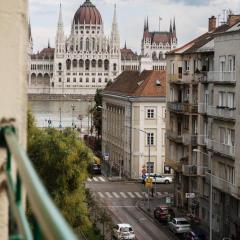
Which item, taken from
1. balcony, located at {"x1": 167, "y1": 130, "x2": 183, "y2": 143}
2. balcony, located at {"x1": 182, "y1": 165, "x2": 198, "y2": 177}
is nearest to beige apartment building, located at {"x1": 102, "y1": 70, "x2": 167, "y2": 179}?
balcony, located at {"x1": 167, "y1": 130, "x2": 183, "y2": 143}

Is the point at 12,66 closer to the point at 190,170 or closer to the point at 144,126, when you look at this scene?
the point at 190,170

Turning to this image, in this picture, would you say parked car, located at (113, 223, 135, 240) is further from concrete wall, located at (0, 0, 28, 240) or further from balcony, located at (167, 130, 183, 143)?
concrete wall, located at (0, 0, 28, 240)

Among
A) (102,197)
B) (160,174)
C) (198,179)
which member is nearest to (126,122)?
(160,174)

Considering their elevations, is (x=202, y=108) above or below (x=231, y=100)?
below

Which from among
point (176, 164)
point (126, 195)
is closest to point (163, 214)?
point (176, 164)

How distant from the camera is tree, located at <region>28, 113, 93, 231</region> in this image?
968 inches

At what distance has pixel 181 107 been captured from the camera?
1633 inches

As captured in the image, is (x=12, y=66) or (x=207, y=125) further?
(x=207, y=125)

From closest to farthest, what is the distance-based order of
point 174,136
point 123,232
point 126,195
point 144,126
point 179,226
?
point 123,232
point 179,226
point 174,136
point 126,195
point 144,126

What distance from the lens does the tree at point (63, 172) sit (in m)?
24.6

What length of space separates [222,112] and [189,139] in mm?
6579

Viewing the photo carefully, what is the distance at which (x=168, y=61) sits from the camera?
149 ft

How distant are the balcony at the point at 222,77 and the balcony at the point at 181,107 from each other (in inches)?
131

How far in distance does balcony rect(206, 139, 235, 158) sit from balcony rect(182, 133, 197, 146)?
3.24 metres
